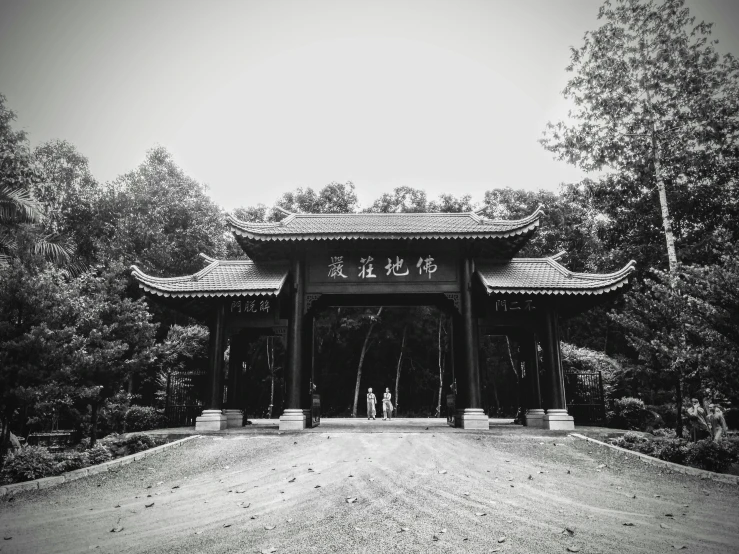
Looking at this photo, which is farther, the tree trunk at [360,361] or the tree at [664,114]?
the tree trunk at [360,361]

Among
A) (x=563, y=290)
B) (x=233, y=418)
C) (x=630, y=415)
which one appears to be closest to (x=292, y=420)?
(x=233, y=418)

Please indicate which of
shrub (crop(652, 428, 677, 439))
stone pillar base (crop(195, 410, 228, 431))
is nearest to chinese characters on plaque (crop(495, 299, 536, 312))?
shrub (crop(652, 428, 677, 439))

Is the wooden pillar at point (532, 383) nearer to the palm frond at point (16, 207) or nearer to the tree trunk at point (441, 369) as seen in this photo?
the tree trunk at point (441, 369)

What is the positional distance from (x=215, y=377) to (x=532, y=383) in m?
8.44

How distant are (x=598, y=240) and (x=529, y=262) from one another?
9426 mm

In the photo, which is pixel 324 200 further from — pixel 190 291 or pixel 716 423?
pixel 716 423

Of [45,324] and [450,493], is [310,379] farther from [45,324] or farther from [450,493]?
[450,493]

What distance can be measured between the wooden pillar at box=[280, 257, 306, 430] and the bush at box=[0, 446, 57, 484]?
5195 millimetres

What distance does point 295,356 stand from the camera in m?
12.2

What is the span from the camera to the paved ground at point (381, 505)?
14.1 feet

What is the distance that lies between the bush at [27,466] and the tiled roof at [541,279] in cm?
913

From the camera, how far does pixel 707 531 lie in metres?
4.64

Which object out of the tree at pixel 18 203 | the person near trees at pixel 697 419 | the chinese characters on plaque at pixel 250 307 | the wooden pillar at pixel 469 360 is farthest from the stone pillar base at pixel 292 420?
the person near trees at pixel 697 419

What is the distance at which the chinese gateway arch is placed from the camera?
11.9 meters
